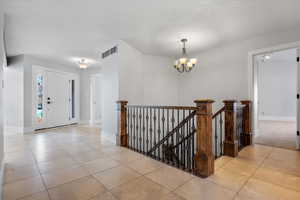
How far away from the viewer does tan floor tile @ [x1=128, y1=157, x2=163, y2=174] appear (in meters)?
2.15

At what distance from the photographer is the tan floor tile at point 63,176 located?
185cm

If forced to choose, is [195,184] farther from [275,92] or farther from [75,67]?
[275,92]

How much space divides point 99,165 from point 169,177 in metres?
1.12

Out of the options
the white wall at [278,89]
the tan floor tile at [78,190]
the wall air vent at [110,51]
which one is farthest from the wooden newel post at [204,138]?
the white wall at [278,89]

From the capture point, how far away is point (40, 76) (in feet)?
17.5

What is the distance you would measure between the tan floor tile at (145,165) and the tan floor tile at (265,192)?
3.62ft

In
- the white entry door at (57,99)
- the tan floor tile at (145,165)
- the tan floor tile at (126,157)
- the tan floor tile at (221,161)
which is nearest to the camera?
the tan floor tile at (145,165)

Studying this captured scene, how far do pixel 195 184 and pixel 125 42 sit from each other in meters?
3.35

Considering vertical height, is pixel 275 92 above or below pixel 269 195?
above

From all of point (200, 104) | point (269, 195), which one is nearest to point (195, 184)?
point (269, 195)

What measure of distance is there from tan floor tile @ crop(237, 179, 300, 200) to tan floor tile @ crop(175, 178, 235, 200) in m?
0.14

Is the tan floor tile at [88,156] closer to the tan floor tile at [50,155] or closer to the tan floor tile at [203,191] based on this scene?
the tan floor tile at [50,155]

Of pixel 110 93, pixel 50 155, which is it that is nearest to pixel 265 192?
pixel 50 155

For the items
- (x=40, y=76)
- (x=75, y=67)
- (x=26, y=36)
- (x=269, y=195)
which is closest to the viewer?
(x=269, y=195)
